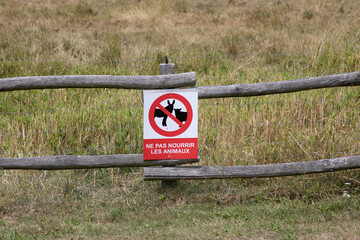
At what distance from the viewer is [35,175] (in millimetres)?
5078

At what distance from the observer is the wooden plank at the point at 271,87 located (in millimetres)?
4680

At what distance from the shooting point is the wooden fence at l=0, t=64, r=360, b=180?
4586 millimetres

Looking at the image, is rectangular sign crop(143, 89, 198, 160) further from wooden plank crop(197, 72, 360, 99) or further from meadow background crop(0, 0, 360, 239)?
meadow background crop(0, 0, 360, 239)

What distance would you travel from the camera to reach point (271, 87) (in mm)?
4707

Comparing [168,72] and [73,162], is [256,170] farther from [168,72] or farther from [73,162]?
[73,162]

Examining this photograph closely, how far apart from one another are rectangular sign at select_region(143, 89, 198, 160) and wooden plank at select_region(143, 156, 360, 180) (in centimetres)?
15

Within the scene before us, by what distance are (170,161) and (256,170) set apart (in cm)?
92

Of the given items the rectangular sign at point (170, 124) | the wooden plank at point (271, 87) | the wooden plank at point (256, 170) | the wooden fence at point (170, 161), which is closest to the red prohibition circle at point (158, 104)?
the rectangular sign at point (170, 124)

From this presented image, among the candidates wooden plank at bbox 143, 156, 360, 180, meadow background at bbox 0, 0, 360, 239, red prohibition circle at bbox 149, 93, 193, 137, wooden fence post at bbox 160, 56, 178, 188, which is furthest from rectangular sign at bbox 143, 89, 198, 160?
meadow background at bbox 0, 0, 360, 239

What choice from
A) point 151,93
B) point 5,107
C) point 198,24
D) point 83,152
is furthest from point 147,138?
point 198,24

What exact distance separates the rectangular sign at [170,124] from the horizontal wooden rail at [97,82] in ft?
0.28

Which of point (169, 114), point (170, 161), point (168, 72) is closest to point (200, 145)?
point (170, 161)

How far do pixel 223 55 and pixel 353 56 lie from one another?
2833 mm

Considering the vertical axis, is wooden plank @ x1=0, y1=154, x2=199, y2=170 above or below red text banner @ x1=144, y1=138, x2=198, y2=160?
below
